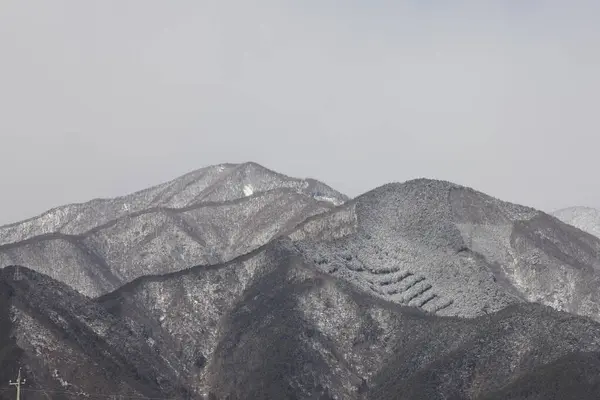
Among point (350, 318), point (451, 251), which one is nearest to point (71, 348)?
point (350, 318)

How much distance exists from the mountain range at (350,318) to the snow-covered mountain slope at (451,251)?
1.07 ft

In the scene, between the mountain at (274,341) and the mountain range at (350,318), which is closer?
the mountain at (274,341)

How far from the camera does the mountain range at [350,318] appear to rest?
104 metres

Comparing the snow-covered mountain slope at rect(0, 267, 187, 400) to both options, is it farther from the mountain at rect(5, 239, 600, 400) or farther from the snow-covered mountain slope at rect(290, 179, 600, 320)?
the snow-covered mountain slope at rect(290, 179, 600, 320)

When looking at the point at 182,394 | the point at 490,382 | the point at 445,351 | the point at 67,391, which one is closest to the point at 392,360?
the point at 445,351

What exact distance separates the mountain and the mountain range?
24 centimetres

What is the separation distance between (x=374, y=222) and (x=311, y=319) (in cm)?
3947

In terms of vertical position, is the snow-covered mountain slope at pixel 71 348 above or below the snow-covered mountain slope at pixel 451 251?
below

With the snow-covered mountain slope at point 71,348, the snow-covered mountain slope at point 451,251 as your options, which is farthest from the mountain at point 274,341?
the snow-covered mountain slope at point 451,251

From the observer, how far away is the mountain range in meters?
104

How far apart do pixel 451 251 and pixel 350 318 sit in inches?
1139

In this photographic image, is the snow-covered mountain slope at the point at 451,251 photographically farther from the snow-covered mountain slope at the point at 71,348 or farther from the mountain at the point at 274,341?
the snow-covered mountain slope at the point at 71,348

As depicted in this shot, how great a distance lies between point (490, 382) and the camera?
342 ft

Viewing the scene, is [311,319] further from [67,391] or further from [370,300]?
[67,391]
